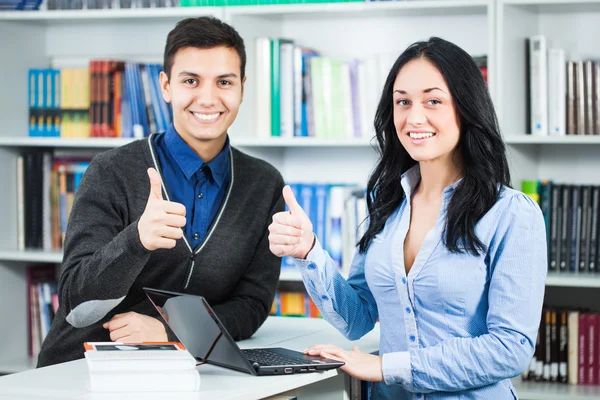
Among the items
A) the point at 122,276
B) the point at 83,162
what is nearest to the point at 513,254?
the point at 122,276

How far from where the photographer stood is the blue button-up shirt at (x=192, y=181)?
242cm

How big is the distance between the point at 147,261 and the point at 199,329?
369 millimetres

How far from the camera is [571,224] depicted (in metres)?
3.36

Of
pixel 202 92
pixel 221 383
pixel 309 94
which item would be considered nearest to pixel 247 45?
pixel 309 94

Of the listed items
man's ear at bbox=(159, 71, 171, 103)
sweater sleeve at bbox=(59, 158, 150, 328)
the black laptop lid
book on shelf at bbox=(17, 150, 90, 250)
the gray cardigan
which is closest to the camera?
the black laptop lid

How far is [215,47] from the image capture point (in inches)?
96.8

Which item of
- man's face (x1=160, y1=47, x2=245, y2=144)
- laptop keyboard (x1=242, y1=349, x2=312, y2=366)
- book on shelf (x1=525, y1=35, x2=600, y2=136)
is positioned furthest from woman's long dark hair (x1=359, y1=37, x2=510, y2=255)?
book on shelf (x1=525, y1=35, x2=600, y2=136)

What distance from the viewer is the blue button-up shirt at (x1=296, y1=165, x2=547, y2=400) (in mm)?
1861

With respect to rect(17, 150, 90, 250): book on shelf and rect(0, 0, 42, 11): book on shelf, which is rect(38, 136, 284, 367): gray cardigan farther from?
rect(0, 0, 42, 11): book on shelf

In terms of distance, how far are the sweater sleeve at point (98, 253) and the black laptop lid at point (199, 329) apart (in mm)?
121

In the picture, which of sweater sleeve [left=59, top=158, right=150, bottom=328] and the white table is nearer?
the white table

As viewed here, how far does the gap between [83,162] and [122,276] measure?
206 cm

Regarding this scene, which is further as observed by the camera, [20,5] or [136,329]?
[20,5]

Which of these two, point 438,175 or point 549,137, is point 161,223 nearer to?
point 438,175
